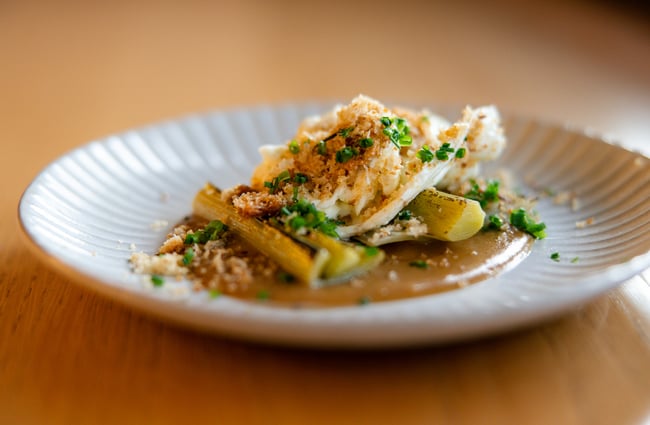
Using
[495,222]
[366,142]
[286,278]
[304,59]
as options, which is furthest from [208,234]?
[304,59]

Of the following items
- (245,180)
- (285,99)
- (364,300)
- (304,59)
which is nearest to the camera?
(364,300)

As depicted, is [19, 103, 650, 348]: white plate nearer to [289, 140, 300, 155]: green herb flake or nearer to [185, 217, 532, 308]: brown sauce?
[185, 217, 532, 308]: brown sauce

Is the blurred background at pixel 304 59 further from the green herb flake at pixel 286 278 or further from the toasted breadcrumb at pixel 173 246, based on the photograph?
the green herb flake at pixel 286 278

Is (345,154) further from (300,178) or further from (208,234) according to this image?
(208,234)

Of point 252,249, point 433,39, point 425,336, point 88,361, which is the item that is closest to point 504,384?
point 425,336

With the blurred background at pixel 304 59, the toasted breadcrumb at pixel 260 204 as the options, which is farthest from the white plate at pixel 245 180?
the blurred background at pixel 304 59

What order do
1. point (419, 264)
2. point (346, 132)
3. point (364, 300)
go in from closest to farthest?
point (364, 300)
point (419, 264)
point (346, 132)

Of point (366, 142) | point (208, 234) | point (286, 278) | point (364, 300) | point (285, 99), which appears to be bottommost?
point (285, 99)
